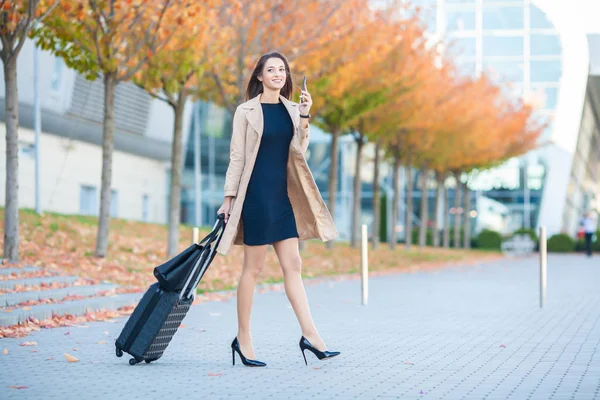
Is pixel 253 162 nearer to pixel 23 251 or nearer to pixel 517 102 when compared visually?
pixel 23 251

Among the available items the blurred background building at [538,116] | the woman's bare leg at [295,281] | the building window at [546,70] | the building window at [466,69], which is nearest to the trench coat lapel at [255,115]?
the woman's bare leg at [295,281]

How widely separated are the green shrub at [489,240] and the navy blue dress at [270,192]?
40863 millimetres

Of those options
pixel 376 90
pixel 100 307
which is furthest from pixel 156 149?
pixel 100 307

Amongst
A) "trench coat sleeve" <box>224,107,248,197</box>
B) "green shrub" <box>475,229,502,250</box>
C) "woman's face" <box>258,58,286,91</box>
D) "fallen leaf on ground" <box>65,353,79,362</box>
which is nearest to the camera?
"trench coat sleeve" <box>224,107,248,197</box>

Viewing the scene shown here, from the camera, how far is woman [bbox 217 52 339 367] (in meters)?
6.89

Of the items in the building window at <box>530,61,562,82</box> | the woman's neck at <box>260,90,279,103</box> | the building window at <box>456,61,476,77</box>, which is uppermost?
the building window at <box>530,61,562,82</box>

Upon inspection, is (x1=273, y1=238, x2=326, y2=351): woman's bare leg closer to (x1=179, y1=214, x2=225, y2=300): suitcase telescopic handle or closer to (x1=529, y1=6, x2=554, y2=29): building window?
(x1=179, y1=214, x2=225, y2=300): suitcase telescopic handle

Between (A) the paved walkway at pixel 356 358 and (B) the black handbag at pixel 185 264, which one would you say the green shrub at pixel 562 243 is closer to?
(A) the paved walkway at pixel 356 358

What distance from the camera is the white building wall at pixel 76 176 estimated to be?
83.6 feet

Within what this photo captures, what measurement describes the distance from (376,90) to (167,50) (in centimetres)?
821

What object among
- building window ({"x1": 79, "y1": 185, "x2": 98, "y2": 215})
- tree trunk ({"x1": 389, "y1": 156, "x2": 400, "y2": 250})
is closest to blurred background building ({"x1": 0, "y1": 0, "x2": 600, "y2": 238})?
building window ({"x1": 79, "y1": 185, "x2": 98, "y2": 215})

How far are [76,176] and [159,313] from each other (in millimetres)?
22587

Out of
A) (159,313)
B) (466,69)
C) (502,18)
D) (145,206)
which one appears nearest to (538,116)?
(466,69)

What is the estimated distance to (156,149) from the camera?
33.5 metres
